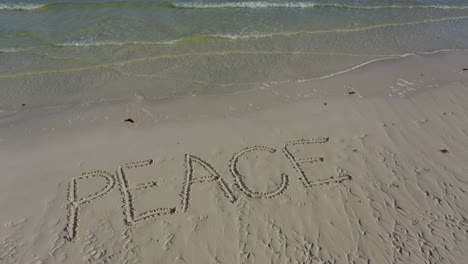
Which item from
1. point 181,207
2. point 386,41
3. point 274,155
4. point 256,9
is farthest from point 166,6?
point 181,207

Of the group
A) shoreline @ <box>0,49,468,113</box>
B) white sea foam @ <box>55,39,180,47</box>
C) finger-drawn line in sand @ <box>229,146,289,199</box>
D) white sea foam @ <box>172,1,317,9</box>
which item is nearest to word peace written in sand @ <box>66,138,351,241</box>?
finger-drawn line in sand @ <box>229,146,289,199</box>

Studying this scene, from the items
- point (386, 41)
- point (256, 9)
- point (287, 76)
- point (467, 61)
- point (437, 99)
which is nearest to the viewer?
point (437, 99)

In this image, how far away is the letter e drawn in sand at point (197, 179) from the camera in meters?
6.16

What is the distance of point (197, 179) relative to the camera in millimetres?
6512

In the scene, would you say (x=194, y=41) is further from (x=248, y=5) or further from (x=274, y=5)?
(x=274, y=5)

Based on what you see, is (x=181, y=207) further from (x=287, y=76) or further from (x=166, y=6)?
(x=166, y=6)

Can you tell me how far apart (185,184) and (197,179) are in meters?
0.21

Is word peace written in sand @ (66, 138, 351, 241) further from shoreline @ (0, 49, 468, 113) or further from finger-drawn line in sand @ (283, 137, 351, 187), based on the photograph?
shoreline @ (0, 49, 468, 113)

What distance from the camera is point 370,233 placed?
5.62m

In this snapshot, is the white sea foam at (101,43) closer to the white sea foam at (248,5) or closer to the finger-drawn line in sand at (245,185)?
the white sea foam at (248,5)

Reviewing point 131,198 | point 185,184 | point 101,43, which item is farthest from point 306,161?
point 101,43

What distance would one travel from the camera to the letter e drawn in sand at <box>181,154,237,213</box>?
6.16m

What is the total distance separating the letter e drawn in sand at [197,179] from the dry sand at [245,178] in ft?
0.08

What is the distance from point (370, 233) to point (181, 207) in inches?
104
